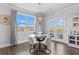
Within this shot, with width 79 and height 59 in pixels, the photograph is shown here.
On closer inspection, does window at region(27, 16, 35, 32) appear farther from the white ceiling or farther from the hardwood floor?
the hardwood floor

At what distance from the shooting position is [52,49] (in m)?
2.76

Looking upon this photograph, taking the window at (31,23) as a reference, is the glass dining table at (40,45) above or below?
below

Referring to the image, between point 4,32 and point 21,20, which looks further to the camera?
point 4,32

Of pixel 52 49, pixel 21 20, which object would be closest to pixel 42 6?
pixel 21 20

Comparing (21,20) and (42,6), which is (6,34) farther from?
(42,6)

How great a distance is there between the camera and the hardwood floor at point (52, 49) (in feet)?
8.54

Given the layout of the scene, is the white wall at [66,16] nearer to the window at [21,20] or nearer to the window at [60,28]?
the window at [60,28]

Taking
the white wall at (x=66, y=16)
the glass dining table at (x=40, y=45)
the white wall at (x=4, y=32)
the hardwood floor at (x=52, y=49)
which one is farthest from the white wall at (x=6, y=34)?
the white wall at (x=66, y=16)

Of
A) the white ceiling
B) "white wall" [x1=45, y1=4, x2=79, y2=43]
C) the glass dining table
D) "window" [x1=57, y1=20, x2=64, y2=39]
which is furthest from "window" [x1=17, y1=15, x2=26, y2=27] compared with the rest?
"window" [x1=57, y1=20, x2=64, y2=39]

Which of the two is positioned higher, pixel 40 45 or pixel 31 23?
pixel 31 23

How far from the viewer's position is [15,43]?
283cm

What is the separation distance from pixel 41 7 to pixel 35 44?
3.85ft

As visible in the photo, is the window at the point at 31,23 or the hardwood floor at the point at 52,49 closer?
the hardwood floor at the point at 52,49
